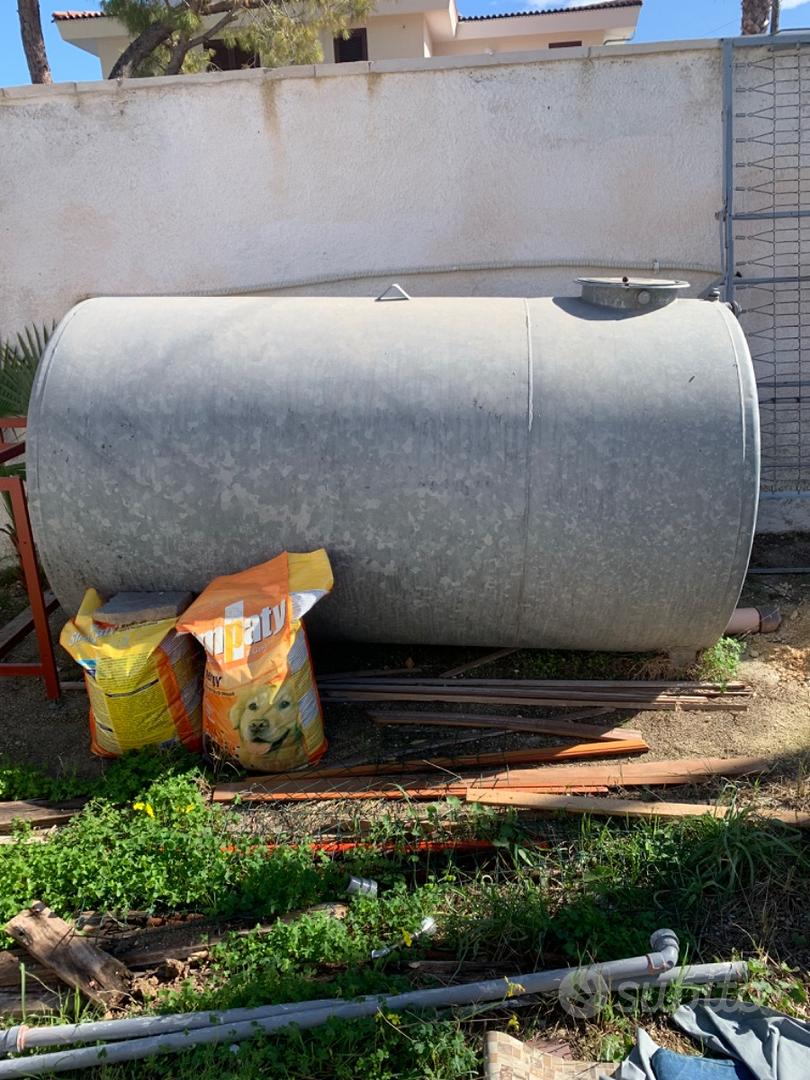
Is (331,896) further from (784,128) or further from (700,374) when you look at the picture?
(784,128)

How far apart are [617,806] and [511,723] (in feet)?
2.33

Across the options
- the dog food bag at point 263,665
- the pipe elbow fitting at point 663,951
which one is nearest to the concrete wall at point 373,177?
the dog food bag at point 263,665

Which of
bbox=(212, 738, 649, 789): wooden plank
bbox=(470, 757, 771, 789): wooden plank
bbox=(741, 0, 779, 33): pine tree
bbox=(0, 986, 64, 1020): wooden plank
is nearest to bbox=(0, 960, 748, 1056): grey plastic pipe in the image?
bbox=(0, 986, 64, 1020): wooden plank

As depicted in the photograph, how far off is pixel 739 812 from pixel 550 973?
39.5 inches

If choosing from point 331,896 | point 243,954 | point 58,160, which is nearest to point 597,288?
point 331,896

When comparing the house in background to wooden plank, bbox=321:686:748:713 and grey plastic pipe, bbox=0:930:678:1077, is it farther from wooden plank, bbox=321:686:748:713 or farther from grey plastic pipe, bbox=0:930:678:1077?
grey plastic pipe, bbox=0:930:678:1077

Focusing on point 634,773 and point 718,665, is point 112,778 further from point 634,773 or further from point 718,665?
point 718,665

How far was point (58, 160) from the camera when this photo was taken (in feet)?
18.5

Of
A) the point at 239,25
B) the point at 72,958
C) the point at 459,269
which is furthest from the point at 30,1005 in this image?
the point at 239,25

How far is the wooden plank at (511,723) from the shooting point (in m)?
3.75

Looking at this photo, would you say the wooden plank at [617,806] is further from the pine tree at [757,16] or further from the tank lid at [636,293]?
the pine tree at [757,16]

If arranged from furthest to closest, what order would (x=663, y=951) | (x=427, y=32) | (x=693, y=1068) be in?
(x=427, y=32)
(x=663, y=951)
(x=693, y=1068)

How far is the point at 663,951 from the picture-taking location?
2518 millimetres

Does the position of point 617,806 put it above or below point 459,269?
below
